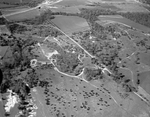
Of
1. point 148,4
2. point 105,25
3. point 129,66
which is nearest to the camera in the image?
point 129,66

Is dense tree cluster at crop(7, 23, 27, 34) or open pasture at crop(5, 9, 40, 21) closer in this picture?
dense tree cluster at crop(7, 23, 27, 34)

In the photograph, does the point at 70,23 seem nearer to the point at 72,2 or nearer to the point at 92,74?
the point at 72,2

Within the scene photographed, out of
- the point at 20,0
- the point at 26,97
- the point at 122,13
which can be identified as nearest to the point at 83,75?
the point at 26,97

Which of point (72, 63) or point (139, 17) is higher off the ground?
point (139, 17)

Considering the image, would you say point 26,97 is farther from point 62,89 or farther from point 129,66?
point 129,66

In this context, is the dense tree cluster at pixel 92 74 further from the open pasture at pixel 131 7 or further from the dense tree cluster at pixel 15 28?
the open pasture at pixel 131 7

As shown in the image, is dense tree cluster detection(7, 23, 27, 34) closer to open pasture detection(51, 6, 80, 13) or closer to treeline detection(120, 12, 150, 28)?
open pasture detection(51, 6, 80, 13)

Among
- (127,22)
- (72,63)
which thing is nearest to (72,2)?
(127,22)

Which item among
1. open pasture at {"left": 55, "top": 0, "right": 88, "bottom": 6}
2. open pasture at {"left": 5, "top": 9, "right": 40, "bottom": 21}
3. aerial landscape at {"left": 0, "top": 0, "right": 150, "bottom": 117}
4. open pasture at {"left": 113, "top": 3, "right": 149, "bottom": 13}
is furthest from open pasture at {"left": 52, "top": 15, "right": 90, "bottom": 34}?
open pasture at {"left": 113, "top": 3, "right": 149, "bottom": 13}
